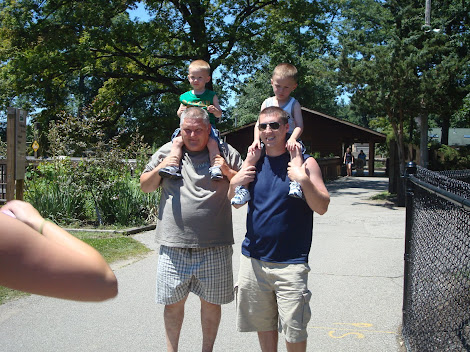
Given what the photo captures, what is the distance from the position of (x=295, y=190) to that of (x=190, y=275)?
3.34 ft

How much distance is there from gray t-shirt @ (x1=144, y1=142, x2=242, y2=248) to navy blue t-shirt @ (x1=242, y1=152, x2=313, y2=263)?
0.30 metres

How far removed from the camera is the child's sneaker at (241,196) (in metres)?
3.03

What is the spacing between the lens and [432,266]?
3.36 metres

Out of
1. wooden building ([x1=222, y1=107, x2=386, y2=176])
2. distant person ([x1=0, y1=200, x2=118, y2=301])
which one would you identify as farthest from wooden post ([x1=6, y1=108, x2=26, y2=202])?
wooden building ([x1=222, y1=107, x2=386, y2=176])

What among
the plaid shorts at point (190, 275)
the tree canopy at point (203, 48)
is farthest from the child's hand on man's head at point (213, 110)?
the tree canopy at point (203, 48)

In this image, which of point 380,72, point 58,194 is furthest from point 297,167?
point 380,72

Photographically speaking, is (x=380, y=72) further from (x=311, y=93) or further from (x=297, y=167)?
(x=311, y=93)

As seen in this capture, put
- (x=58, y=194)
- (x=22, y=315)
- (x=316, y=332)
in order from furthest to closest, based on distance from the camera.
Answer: (x=58, y=194)
(x=22, y=315)
(x=316, y=332)

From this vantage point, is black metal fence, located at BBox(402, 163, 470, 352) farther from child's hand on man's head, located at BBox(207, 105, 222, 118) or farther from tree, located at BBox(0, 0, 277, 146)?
tree, located at BBox(0, 0, 277, 146)

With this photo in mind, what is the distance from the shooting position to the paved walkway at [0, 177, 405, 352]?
3904 mm

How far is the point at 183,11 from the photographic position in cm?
2098

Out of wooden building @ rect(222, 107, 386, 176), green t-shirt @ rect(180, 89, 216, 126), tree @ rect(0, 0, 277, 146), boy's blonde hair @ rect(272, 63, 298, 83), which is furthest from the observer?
wooden building @ rect(222, 107, 386, 176)

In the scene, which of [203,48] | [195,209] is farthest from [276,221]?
[203,48]

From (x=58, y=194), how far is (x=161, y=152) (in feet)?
20.5
